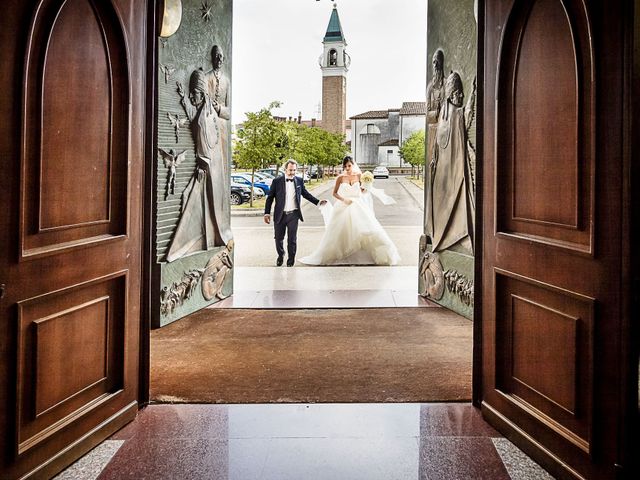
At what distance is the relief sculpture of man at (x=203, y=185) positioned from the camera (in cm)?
575

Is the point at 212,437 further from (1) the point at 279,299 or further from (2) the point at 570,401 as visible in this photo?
(1) the point at 279,299

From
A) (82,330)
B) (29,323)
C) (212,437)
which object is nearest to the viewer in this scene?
(29,323)

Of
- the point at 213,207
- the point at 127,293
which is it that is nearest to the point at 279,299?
the point at 213,207

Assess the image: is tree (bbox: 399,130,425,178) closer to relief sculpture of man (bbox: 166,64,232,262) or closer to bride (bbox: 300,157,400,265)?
bride (bbox: 300,157,400,265)

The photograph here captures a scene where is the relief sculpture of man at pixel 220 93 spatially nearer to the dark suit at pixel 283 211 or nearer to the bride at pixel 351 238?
the dark suit at pixel 283 211

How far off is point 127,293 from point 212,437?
35.2 inches

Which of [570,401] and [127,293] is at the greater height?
[127,293]

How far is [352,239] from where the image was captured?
994 centimetres

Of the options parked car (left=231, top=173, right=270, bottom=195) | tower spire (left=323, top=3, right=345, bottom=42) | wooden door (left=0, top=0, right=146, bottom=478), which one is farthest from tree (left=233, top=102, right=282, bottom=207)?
tower spire (left=323, top=3, right=345, bottom=42)

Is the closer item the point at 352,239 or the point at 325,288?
the point at 325,288

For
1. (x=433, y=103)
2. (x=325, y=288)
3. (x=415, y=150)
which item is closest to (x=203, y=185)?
(x=325, y=288)

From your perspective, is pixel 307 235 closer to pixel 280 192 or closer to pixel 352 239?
pixel 352 239

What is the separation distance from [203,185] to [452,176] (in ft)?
8.69

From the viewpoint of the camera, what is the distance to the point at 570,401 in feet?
8.27
